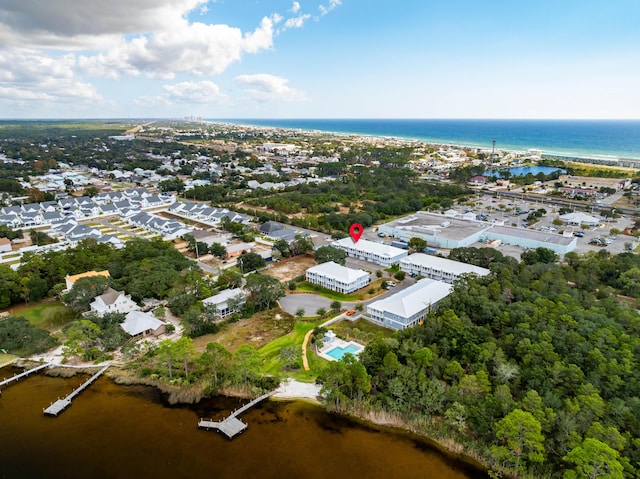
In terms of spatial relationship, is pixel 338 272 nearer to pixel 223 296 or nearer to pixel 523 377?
pixel 223 296

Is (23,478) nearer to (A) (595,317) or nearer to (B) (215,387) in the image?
(B) (215,387)

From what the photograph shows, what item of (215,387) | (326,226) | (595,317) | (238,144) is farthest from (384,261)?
(238,144)

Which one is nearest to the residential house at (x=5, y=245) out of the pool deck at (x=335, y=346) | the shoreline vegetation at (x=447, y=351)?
the shoreline vegetation at (x=447, y=351)

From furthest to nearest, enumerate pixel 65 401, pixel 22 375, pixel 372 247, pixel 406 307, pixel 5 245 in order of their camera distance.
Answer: pixel 5 245 < pixel 372 247 < pixel 406 307 < pixel 22 375 < pixel 65 401

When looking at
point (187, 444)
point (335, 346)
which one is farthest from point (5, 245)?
point (335, 346)

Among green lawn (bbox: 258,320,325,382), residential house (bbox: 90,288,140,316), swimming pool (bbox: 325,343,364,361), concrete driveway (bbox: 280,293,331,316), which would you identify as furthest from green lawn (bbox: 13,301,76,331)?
swimming pool (bbox: 325,343,364,361)

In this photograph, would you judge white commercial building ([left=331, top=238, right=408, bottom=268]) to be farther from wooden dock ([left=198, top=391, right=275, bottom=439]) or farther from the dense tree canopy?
wooden dock ([left=198, top=391, right=275, bottom=439])
